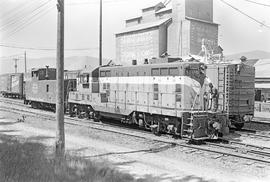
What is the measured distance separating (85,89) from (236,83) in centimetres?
905

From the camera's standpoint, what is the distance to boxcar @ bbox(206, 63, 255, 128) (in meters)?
15.6

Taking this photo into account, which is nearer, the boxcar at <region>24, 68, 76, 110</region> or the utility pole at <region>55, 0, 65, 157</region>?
the utility pole at <region>55, 0, 65, 157</region>

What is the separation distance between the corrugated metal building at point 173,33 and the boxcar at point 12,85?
23002 mm

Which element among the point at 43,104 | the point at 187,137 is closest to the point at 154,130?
the point at 187,137

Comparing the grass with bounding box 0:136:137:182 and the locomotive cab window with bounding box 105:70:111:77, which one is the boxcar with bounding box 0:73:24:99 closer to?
the locomotive cab window with bounding box 105:70:111:77

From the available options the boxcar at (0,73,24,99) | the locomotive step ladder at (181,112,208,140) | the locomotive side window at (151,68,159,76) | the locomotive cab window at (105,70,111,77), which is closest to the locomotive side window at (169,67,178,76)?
the locomotive side window at (151,68,159,76)

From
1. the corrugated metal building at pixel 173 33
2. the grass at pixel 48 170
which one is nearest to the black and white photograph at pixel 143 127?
the grass at pixel 48 170

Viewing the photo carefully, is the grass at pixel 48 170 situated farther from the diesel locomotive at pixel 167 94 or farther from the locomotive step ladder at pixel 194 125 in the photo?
the diesel locomotive at pixel 167 94

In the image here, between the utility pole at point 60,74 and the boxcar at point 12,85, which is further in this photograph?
the boxcar at point 12,85

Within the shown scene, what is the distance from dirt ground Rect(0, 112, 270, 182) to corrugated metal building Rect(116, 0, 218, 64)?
137 feet

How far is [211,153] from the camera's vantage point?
11086 millimetres

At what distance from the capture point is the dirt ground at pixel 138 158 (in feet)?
27.6

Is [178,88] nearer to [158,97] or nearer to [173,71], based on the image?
[173,71]

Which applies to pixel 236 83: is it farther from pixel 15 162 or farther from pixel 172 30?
pixel 172 30
